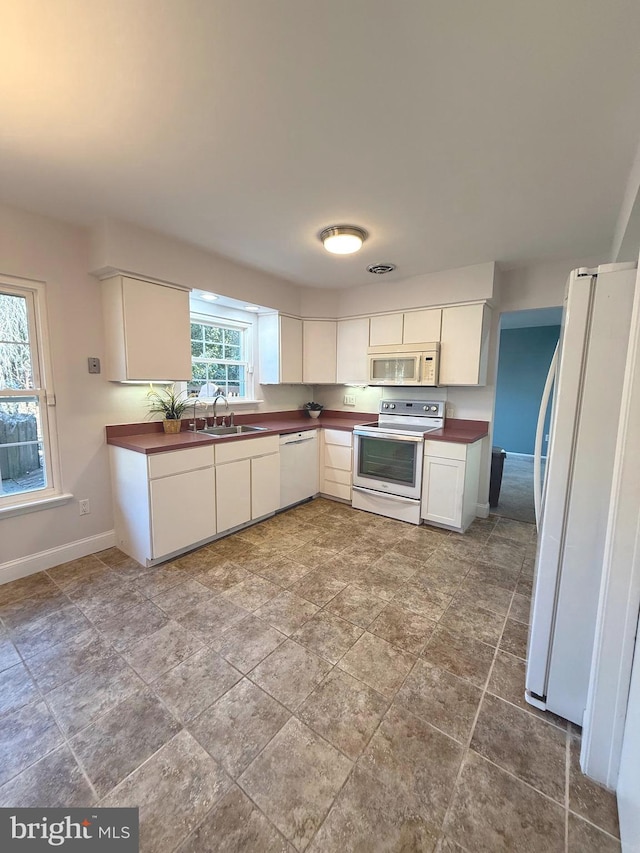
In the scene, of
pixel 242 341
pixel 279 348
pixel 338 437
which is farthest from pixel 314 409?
pixel 242 341

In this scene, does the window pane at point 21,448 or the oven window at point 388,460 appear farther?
the oven window at point 388,460

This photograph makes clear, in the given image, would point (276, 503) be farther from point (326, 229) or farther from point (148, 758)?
point (326, 229)

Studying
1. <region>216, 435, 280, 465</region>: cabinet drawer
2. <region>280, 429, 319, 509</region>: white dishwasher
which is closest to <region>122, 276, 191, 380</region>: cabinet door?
<region>216, 435, 280, 465</region>: cabinet drawer

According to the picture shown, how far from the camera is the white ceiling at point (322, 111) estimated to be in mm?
1034

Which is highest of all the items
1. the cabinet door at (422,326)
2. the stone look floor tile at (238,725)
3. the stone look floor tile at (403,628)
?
the cabinet door at (422,326)

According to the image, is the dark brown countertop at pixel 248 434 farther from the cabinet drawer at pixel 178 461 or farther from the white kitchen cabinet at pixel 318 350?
the white kitchen cabinet at pixel 318 350

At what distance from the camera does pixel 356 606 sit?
2.10m

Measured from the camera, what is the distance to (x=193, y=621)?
1.95 meters

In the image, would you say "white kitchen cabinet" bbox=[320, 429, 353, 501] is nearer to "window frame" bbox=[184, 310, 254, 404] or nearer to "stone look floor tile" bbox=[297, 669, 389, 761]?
"window frame" bbox=[184, 310, 254, 404]

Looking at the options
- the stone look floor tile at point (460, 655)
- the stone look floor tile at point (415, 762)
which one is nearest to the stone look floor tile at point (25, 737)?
the stone look floor tile at point (415, 762)

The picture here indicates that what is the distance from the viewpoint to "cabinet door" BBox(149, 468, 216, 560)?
246 centimetres

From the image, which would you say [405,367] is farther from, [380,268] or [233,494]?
[233,494]

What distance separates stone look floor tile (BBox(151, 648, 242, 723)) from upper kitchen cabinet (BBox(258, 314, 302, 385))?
9.10 ft

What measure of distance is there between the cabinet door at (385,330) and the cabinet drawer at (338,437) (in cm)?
104
